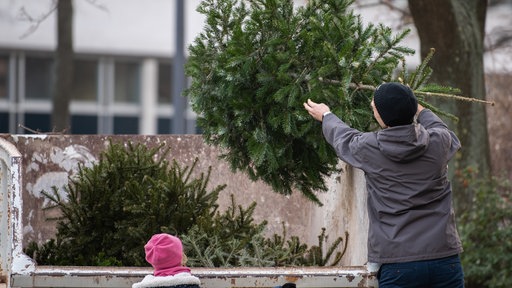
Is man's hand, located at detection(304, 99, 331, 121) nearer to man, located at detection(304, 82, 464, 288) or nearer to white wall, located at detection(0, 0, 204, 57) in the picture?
man, located at detection(304, 82, 464, 288)

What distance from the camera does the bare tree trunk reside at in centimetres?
1623

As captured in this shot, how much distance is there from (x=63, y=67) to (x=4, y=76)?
36.9 feet

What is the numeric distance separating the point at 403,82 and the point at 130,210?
1605 millimetres

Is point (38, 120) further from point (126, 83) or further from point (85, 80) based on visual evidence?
point (126, 83)

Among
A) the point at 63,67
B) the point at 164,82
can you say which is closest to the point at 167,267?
the point at 63,67

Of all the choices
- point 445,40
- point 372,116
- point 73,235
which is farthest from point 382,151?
point 445,40

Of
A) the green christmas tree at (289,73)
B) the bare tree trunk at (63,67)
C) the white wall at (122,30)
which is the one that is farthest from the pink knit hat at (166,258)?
the white wall at (122,30)

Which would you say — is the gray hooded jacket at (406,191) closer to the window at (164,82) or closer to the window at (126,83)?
the window at (126,83)

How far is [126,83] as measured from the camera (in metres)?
29.0

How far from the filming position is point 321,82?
4.94 metres

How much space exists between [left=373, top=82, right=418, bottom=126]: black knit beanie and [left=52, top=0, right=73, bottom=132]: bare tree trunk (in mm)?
11896

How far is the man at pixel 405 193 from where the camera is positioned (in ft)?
14.5

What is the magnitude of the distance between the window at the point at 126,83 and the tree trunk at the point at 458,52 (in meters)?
19.2

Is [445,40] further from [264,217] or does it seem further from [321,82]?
[321,82]
